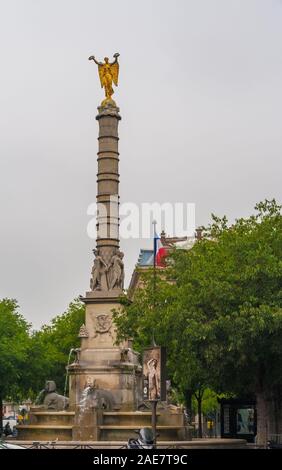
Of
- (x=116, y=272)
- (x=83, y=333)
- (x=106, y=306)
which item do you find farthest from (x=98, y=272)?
(x=83, y=333)

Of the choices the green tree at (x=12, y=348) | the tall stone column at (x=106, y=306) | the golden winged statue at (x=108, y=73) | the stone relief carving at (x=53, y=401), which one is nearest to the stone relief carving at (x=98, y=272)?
the tall stone column at (x=106, y=306)

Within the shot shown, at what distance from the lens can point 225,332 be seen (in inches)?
1754

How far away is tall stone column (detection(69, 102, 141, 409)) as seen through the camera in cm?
4784

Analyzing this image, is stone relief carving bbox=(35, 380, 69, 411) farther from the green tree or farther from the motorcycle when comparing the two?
the green tree

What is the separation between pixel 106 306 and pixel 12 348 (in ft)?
→ 71.2

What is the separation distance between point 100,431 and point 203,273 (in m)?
9.07

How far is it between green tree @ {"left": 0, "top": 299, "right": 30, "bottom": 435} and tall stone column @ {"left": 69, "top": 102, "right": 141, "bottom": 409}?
1969 centimetres

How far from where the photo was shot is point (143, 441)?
35750mm

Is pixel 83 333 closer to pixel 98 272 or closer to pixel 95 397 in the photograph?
pixel 98 272

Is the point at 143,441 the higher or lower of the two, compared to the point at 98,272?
lower

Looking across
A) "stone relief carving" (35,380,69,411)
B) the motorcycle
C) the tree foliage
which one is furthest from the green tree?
the motorcycle

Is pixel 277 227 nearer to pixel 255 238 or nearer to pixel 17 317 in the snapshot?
pixel 255 238

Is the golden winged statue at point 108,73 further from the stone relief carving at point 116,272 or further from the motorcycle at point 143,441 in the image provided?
the motorcycle at point 143,441
